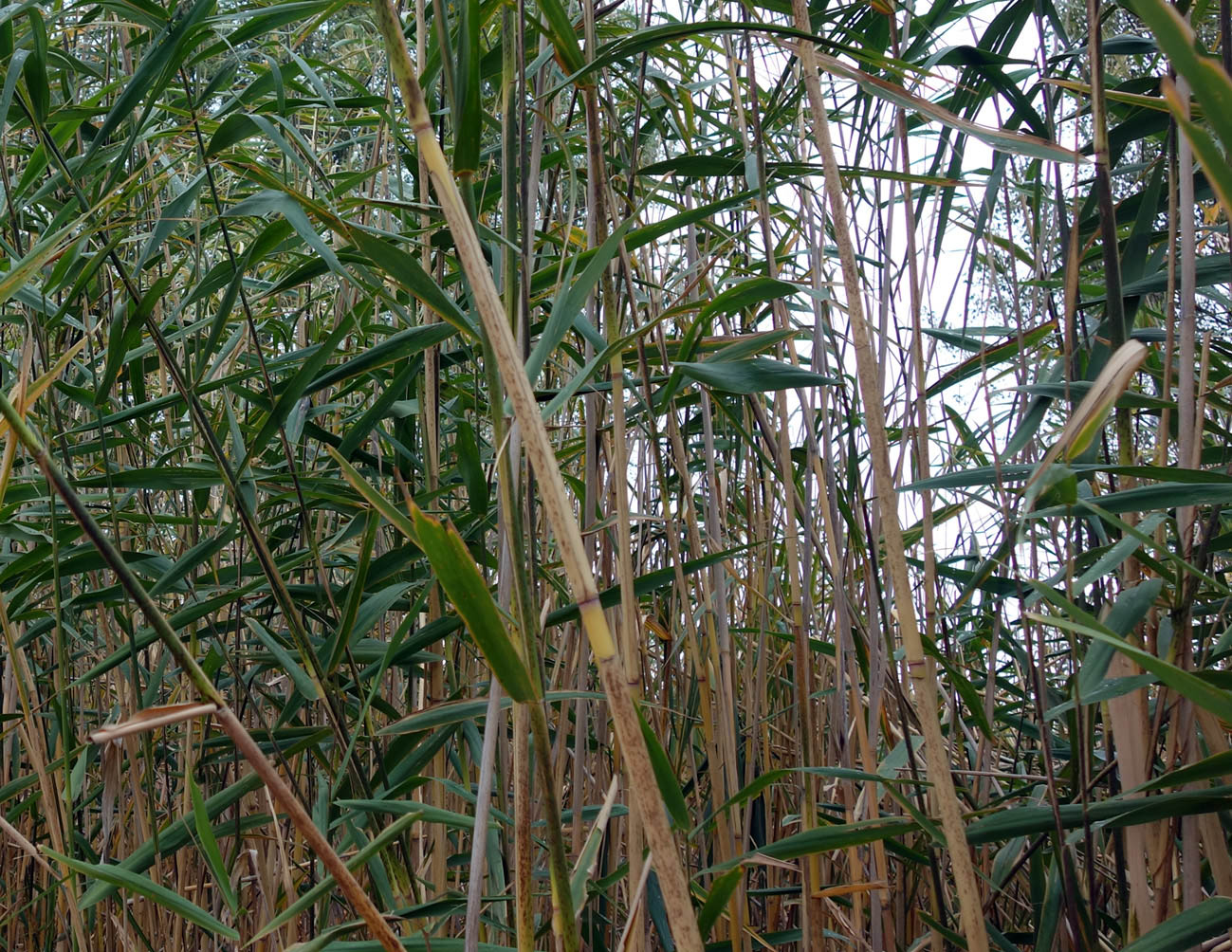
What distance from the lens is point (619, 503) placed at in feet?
2.25

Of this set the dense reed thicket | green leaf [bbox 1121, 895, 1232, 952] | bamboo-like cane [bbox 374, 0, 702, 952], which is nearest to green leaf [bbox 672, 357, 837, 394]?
the dense reed thicket

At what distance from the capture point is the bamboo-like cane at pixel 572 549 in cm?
34

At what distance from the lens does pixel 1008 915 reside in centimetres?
119

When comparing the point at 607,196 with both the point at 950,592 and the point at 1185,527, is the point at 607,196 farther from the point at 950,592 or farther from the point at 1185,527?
the point at 950,592

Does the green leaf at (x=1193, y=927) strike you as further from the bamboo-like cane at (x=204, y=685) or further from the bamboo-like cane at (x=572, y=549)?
the bamboo-like cane at (x=204, y=685)

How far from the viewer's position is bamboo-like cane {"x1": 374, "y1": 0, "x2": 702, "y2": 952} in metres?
0.34

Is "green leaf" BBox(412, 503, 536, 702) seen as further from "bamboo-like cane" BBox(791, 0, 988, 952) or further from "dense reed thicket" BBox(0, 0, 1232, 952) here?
"bamboo-like cane" BBox(791, 0, 988, 952)

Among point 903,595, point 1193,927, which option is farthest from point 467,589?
point 1193,927

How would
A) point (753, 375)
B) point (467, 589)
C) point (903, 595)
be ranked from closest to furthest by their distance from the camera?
point (467, 589), point (903, 595), point (753, 375)

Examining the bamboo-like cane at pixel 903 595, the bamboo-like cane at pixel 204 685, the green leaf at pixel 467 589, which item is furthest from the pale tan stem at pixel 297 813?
the bamboo-like cane at pixel 903 595

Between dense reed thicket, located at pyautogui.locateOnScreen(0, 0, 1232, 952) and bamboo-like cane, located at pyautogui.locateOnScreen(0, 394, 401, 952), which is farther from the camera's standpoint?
dense reed thicket, located at pyautogui.locateOnScreen(0, 0, 1232, 952)

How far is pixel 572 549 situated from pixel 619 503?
1.11 ft

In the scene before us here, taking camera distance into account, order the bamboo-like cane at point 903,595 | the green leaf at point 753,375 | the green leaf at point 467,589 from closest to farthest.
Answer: the green leaf at point 467,589, the bamboo-like cane at point 903,595, the green leaf at point 753,375

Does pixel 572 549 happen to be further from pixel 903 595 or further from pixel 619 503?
pixel 619 503
